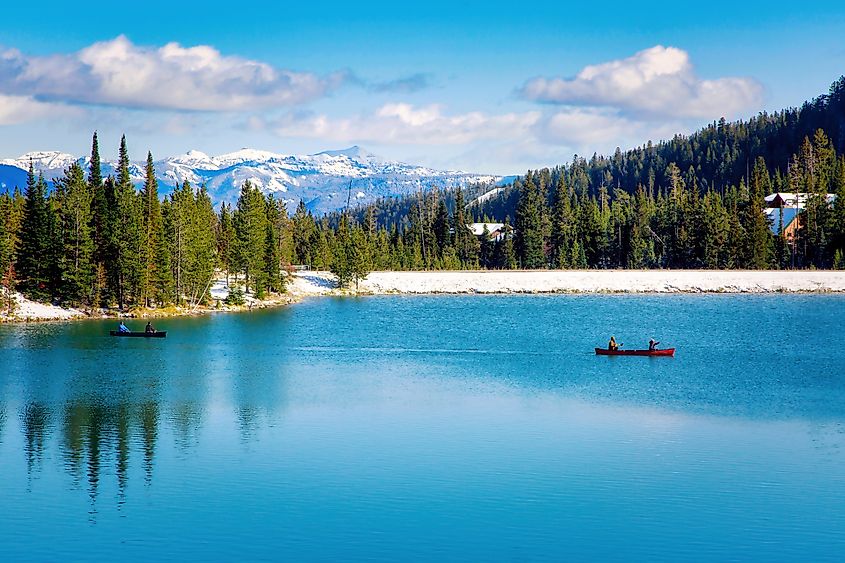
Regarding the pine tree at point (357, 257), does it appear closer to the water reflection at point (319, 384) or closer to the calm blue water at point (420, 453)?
the water reflection at point (319, 384)

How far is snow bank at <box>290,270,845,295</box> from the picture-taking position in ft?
468

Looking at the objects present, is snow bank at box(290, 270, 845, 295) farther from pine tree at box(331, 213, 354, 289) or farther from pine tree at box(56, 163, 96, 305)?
pine tree at box(56, 163, 96, 305)

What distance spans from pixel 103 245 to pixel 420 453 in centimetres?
8018

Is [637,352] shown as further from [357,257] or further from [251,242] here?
[357,257]

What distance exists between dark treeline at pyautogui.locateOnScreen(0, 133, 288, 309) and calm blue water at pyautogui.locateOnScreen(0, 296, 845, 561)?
97.7 feet

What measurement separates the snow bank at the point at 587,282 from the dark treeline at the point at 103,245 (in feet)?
116

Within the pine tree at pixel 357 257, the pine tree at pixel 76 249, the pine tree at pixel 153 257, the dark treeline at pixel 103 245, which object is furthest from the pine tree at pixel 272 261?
the pine tree at pixel 76 249

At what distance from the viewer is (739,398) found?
159 feet

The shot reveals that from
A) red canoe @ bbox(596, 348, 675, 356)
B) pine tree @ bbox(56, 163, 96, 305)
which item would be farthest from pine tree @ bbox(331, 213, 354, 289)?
red canoe @ bbox(596, 348, 675, 356)

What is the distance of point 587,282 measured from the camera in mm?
151750

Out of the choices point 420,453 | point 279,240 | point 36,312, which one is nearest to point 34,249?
point 36,312

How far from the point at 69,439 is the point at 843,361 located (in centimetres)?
5171

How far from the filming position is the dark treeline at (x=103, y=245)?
101 m

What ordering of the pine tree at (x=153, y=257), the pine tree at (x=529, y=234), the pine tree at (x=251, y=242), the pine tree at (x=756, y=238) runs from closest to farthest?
the pine tree at (x=153, y=257) → the pine tree at (x=251, y=242) → the pine tree at (x=756, y=238) → the pine tree at (x=529, y=234)
